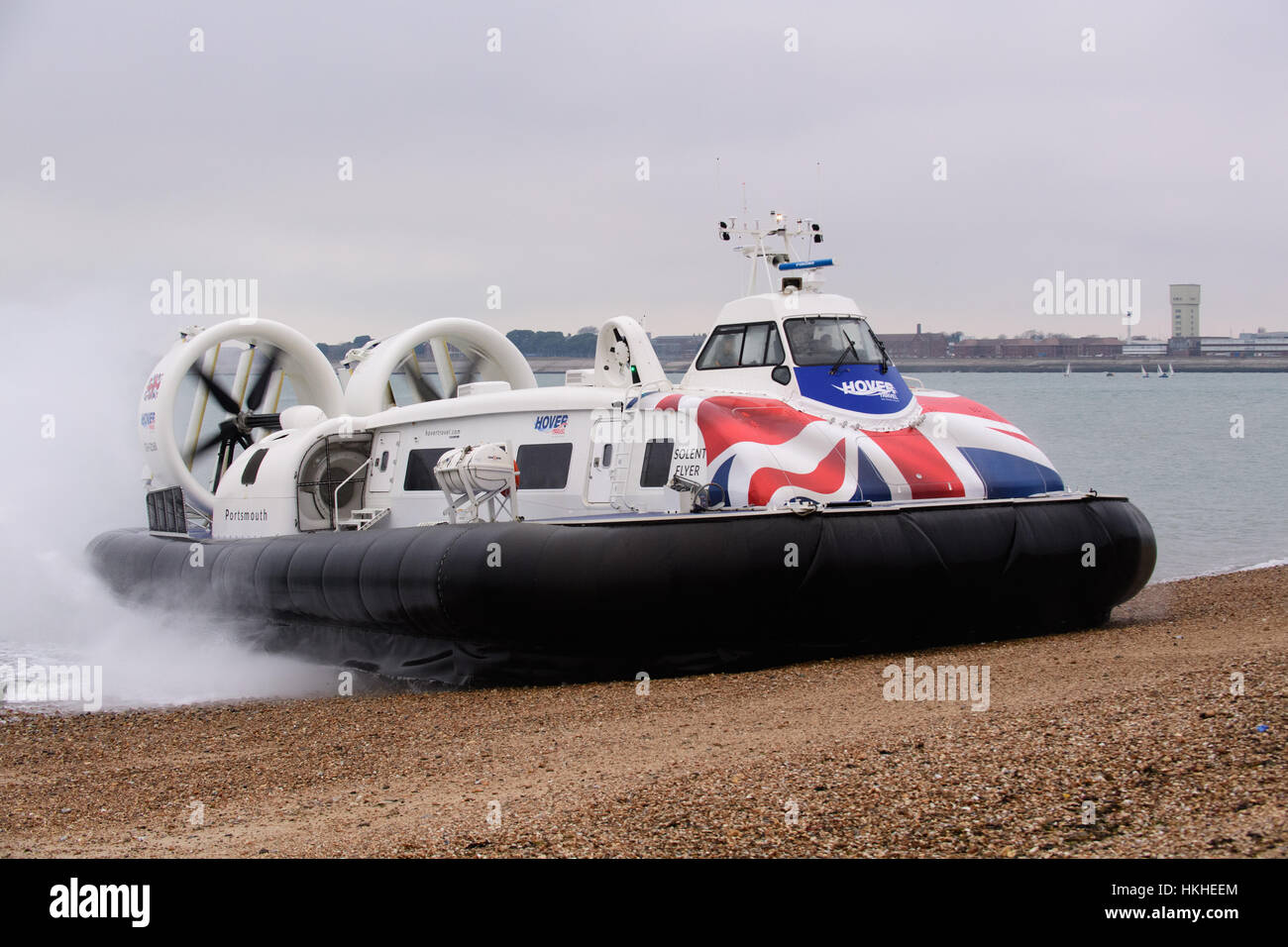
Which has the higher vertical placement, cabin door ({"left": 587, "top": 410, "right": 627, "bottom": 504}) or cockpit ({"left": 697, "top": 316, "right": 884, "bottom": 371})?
cockpit ({"left": 697, "top": 316, "right": 884, "bottom": 371})

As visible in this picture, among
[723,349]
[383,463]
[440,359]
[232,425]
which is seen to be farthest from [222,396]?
[723,349]

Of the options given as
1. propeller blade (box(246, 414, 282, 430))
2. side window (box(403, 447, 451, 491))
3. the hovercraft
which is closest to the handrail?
the hovercraft

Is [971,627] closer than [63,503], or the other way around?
[971,627]

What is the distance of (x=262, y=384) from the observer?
12.2 metres

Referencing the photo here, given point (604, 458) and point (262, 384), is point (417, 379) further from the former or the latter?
point (604, 458)

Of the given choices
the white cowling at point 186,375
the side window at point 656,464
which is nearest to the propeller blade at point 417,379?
the white cowling at point 186,375

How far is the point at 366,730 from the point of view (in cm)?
711

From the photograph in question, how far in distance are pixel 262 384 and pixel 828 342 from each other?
18.6 ft

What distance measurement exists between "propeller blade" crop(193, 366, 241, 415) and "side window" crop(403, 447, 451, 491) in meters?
2.61

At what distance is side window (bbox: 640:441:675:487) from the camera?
846 cm

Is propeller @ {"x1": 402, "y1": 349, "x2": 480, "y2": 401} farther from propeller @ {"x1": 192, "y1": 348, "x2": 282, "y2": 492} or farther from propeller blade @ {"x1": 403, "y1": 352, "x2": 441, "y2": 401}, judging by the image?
propeller @ {"x1": 192, "y1": 348, "x2": 282, "y2": 492}

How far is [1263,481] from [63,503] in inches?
834
